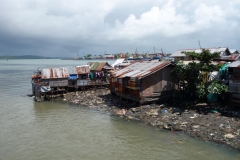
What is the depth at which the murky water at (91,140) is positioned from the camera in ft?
37.4

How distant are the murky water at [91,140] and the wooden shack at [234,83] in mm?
5150

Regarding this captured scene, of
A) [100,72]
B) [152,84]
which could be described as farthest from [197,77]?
[100,72]

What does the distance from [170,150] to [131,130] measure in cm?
350

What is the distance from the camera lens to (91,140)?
13367mm

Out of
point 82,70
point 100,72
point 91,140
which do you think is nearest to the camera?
point 91,140

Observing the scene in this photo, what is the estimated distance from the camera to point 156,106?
1792 cm

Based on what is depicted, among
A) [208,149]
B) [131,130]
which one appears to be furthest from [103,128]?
[208,149]

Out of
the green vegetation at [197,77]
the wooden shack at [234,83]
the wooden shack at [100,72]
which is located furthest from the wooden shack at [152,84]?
the wooden shack at [100,72]

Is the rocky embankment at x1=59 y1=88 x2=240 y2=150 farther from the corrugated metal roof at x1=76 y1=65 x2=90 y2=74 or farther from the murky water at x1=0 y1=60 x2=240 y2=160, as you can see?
the corrugated metal roof at x1=76 y1=65 x2=90 y2=74

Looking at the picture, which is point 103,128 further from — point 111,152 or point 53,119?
point 53,119

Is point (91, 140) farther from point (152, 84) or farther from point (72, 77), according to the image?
point (72, 77)

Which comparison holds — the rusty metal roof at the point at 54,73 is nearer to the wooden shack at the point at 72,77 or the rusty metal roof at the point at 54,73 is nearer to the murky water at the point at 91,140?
the wooden shack at the point at 72,77

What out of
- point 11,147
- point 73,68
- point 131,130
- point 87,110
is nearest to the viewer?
point 11,147

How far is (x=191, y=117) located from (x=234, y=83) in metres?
3.72
